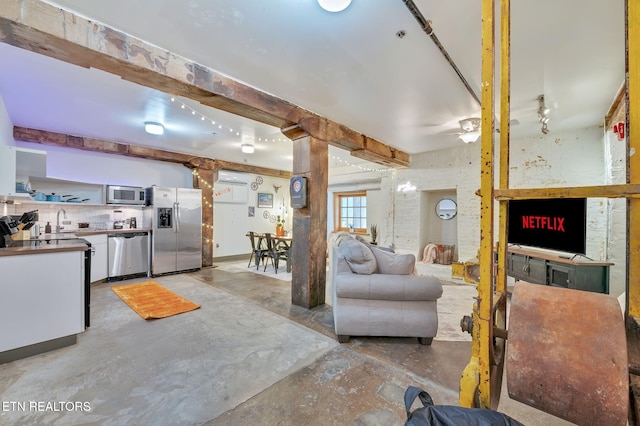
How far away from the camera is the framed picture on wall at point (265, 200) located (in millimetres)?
7773

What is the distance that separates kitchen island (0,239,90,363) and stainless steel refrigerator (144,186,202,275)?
2.78m

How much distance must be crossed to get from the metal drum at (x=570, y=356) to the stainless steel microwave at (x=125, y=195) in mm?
6114

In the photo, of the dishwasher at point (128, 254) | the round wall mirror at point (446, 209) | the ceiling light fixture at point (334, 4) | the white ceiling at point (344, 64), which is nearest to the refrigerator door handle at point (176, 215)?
the dishwasher at point (128, 254)

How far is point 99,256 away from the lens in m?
4.46

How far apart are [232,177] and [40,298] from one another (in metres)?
5.10

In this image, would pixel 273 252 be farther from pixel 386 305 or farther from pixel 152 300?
pixel 386 305

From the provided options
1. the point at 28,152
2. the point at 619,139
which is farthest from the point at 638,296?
the point at 28,152

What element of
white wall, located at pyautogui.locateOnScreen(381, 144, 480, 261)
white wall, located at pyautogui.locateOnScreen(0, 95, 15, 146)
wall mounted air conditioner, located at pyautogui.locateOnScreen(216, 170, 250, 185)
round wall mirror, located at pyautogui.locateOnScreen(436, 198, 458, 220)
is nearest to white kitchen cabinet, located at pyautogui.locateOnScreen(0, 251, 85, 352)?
white wall, located at pyautogui.locateOnScreen(0, 95, 15, 146)

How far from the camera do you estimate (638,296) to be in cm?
78

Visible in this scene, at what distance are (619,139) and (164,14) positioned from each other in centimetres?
475

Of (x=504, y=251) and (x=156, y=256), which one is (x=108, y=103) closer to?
(x=156, y=256)

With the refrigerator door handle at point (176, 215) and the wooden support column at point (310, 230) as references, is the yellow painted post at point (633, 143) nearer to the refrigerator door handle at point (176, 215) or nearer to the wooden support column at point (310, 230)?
the wooden support column at point (310, 230)

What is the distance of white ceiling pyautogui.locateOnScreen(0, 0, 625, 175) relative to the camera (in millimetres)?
1789

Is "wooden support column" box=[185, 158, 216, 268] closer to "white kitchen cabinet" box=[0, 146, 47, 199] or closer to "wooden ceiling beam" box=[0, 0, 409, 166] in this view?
"white kitchen cabinet" box=[0, 146, 47, 199]
